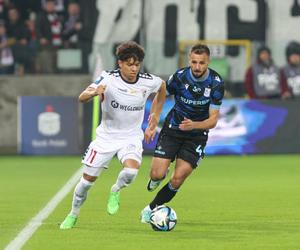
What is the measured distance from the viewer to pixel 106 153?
457 inches

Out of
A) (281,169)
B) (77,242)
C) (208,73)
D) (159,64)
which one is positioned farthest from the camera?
(159,64)

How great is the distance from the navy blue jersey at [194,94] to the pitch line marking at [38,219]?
1.78m

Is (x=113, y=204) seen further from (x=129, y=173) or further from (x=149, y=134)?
(x=149, y=134)

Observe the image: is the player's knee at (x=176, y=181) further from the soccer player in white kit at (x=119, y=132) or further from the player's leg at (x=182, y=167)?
the soccer player in white kit at (x=119, y=132)

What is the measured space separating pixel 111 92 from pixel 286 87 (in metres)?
13.8

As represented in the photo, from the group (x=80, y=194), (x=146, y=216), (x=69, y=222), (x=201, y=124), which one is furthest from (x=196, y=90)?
(x=69, y=222)

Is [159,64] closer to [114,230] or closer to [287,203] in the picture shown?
[287,203]

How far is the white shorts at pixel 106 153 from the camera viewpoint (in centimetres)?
1157

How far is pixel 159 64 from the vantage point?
87.9 feet

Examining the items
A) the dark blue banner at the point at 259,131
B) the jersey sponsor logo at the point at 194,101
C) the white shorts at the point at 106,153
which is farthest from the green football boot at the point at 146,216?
the dark blue banner at the point at 259,131

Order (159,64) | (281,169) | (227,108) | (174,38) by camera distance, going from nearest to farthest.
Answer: (281,169) < (227,108) < (159,64) < (174,38)

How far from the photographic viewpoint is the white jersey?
11.6m

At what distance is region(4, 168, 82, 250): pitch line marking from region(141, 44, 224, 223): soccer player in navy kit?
3.82 feet

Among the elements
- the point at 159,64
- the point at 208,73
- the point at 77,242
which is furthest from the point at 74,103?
the point at 77,242
